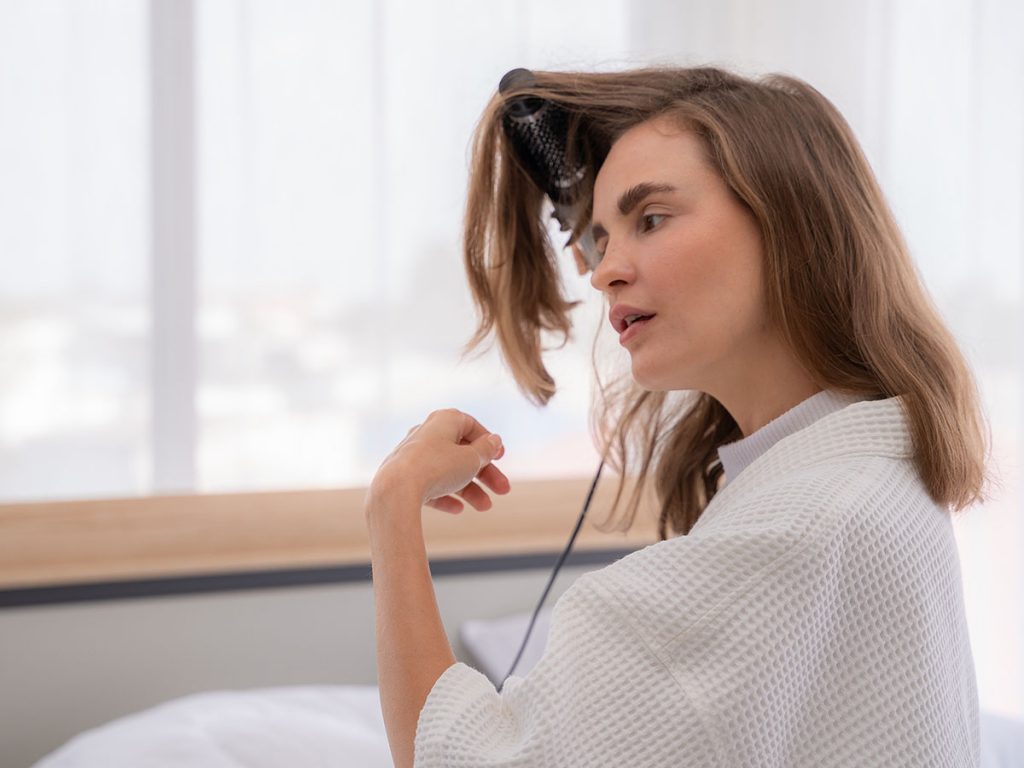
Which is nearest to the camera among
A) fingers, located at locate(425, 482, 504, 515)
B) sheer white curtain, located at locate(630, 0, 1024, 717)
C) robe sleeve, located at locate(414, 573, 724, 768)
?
robe sleeve, located at locate(414, 573, 724, 768)

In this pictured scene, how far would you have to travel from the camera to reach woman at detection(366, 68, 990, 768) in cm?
Answer: 81

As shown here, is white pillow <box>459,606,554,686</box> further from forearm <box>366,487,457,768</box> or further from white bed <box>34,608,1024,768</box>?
forearm <box>366,487,457,768</box>

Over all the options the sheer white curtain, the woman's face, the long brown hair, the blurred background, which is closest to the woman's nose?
the woman's face

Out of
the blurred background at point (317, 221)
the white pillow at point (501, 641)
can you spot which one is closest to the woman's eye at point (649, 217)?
the blurred background at point (317, 221)

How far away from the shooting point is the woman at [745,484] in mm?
811

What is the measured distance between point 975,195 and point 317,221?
4.04ft

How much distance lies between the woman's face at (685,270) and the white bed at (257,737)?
29.1 inches

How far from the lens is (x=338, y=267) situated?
207 centimetres

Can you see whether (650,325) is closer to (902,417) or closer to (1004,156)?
(902,417)

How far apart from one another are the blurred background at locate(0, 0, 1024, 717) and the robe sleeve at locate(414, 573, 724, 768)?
1.02m

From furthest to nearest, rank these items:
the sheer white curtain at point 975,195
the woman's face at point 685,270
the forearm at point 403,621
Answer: the sheer white curtain at point 975,195
the woman's face at point 685,270
the forearm at point 403,621

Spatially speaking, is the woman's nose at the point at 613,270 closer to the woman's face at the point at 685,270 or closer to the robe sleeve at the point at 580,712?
the woman's face at the point at 685,270

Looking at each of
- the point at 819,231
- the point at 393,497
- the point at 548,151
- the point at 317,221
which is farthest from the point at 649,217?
the point at 317,221

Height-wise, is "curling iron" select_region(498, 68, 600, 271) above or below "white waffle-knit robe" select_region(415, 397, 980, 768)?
above
